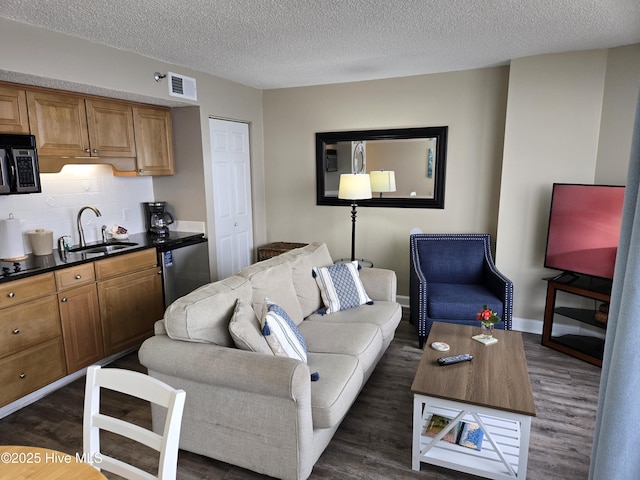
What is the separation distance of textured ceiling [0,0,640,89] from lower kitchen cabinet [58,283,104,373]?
1818 mm

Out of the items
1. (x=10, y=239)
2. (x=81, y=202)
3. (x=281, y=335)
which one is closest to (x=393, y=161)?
(x=281, y=335)

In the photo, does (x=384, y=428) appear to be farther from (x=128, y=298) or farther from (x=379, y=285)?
(x=128, y=298)

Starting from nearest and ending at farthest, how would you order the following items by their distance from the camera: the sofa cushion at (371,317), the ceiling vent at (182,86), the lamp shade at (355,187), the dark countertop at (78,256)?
the dark countertop at (78,256), the sofa cushion at (371,317), the ceiling vent at (182,86), the lamp shade at (355,187)

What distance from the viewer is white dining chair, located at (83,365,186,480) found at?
1182mm

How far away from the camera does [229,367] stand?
6.30 ft

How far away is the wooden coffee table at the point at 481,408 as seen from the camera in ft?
6.41

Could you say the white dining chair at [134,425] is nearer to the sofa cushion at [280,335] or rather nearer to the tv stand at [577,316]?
the sofa cushion at [280,335]

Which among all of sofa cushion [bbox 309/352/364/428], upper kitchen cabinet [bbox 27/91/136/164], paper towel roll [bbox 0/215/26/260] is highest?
upper kitchen cabinet [bbox 27/91/136/164]

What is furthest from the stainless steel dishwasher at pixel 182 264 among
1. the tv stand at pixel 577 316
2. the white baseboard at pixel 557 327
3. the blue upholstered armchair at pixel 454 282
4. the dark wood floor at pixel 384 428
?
the tv stand at pixel 577 316

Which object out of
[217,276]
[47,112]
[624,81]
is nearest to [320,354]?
[217,276]

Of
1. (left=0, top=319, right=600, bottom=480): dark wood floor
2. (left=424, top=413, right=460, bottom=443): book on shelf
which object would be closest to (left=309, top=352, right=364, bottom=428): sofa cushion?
(left=0, top=319, right=600, bottom=480): dark wood floor

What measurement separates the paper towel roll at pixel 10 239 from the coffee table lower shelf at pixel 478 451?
113 inches

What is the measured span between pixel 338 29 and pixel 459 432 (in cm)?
264

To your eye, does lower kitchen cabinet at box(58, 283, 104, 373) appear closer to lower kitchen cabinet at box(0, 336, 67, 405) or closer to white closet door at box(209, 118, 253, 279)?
lower kitchen cabinet at box(0, 336, 67, 405)
